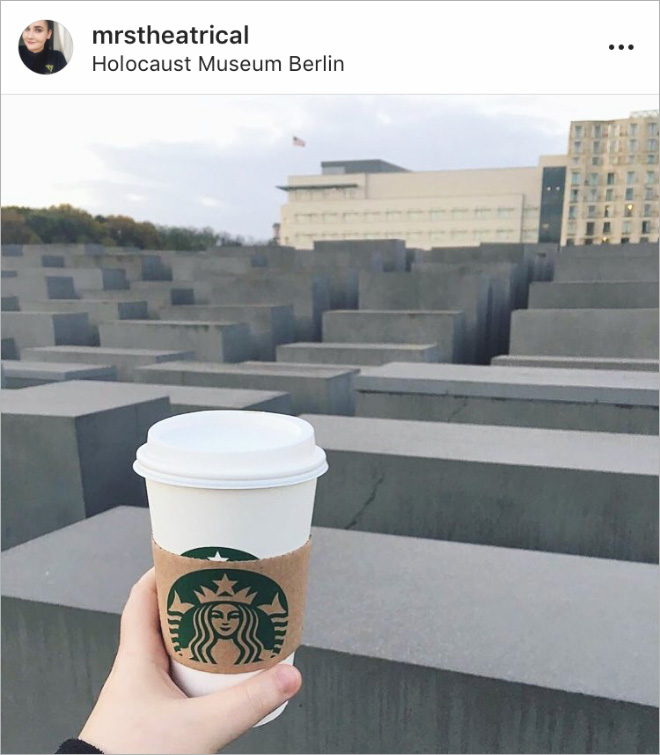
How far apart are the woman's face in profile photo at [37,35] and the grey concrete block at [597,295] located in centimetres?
1007

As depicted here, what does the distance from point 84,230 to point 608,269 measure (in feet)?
123

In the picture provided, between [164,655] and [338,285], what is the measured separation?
1318cm

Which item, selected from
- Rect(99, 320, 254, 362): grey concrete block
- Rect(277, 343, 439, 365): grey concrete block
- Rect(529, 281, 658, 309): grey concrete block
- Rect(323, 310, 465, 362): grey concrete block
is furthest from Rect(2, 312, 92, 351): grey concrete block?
Rect(529, 281, 658, 309): grey concrete block

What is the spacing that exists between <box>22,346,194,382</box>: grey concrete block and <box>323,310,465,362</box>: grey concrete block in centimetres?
270

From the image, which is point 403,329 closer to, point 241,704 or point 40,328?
point 40,328

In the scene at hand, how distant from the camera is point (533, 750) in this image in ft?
6.23

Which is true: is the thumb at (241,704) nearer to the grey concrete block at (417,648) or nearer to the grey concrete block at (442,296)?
the grey concrete block at (417,648)

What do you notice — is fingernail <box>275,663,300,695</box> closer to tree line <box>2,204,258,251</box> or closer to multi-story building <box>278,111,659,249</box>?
tree line <box>2,204,258,251</box>

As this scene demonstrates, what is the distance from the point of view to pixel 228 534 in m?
1.22

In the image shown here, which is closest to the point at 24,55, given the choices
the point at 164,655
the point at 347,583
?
the point at 164,655

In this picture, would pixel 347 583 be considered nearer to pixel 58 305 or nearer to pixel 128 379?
pixel 128 379

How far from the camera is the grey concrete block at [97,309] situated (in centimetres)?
1217

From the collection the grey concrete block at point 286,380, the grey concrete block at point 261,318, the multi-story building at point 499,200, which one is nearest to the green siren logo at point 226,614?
the grey concrete block at point 286,380

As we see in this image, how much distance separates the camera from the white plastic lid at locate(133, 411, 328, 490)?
1180 mm
